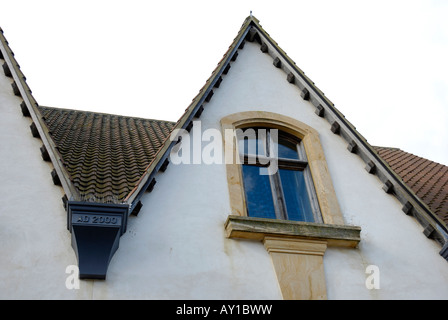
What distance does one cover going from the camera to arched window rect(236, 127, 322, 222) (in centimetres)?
724

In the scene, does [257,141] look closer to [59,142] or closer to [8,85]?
[59,142]

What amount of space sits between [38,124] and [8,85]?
1392mm

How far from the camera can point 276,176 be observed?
7715 mm

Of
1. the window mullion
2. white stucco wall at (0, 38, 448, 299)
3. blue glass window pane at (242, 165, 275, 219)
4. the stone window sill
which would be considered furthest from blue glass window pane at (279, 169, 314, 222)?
the stone window sill

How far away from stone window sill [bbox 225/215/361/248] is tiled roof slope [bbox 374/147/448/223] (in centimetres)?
216

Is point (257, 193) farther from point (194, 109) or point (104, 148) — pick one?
point (104, 148)

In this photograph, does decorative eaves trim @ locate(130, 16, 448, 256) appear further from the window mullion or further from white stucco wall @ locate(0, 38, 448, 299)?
the window mullion

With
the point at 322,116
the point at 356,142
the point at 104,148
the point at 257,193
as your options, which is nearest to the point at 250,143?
the point at 257,193

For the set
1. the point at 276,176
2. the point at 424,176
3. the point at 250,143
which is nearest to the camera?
the point at 276,176

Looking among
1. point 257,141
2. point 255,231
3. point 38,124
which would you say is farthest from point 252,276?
point 38,124

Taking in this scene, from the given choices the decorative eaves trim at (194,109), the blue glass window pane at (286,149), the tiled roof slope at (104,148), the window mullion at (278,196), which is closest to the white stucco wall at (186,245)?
the decorative eaves trim at (194,109)

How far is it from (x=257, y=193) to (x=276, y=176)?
52 cm

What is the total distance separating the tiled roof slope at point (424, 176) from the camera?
9.14 metres

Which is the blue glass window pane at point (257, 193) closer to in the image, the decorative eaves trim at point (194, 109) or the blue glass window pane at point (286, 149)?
the blue glass window pane at point (286, 149)
